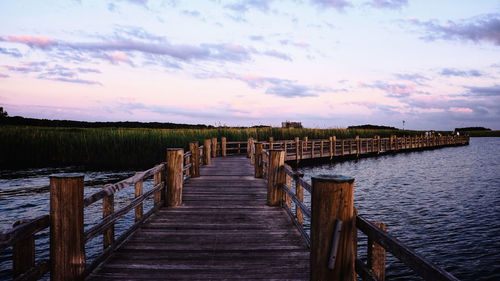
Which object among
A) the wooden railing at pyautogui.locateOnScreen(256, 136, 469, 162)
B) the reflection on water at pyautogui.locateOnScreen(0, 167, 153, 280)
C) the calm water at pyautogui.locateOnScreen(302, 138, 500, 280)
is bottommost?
the calm water at pyautogui.locateOnScreen(302, 138, 500, 280)

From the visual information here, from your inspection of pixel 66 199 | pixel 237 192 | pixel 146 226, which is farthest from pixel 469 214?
pixel 66 199

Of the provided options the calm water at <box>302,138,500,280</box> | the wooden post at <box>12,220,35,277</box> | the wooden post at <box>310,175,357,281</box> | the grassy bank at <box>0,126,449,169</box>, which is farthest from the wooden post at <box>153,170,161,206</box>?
the grassy bank at <box>0,126,449,169</box>

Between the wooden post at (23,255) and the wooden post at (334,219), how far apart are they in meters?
2.78

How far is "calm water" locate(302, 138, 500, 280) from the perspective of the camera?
8.63 m

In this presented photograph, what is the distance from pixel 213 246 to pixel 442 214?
11.1m

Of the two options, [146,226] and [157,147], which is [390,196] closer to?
[146,226]

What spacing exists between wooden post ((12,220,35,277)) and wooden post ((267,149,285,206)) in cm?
502

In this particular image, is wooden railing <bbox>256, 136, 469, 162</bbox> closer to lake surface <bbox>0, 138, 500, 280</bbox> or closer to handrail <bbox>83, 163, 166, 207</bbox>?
lake surface <bbox>0, 138, 500, 280</bbox>

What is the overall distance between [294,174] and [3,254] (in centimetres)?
721

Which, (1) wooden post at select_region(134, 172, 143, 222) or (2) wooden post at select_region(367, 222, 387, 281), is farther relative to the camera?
(1) wooden post at select_region(134, 172, 143, 222)

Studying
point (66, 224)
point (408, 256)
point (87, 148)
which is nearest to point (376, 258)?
→ point (408, 256)

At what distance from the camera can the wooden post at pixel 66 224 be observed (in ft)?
11.9

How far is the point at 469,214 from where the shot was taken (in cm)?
1310

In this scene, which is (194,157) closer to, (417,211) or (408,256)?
(417,211)
